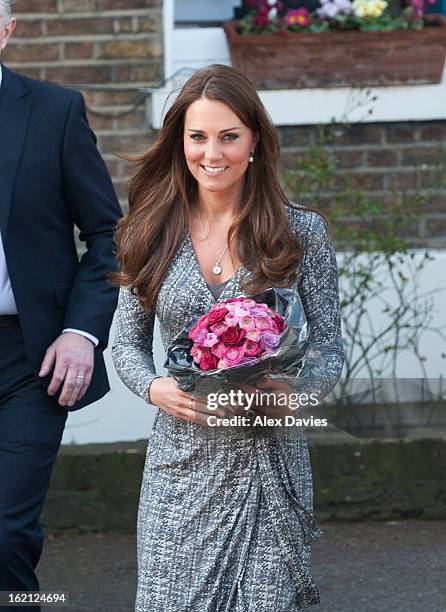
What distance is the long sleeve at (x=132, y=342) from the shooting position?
11.5 ft

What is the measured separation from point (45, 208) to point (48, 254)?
0.13 meters

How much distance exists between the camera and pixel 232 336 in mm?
3094

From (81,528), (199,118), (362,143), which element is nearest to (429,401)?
(362,143)

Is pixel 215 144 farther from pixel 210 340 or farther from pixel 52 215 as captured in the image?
pixel 52 215

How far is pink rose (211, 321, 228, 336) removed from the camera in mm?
3121

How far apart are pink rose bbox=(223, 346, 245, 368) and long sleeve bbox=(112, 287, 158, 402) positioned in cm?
43

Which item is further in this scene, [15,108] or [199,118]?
[15,108]

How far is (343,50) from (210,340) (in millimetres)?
3290

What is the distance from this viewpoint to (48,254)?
4.00m

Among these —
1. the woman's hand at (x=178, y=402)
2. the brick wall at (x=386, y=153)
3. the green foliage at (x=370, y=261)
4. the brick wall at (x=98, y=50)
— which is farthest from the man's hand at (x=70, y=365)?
the brick wall at (x=386, y=153)

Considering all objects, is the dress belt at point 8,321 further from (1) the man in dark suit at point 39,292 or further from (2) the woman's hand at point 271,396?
(2) the woman's hand at point 271,396

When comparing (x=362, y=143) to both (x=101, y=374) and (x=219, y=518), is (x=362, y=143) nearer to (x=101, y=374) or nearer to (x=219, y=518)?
(x=101, y=374)

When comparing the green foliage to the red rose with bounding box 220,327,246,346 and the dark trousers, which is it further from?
the red rose with bounding box 220,327,246,346

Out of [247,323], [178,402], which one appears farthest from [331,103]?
[247,323]
